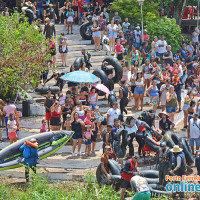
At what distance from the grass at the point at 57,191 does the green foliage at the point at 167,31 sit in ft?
47.8

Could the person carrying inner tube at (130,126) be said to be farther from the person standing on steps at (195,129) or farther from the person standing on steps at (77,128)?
the person standing on steps at (195,129)

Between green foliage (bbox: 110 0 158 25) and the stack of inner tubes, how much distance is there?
14909mm

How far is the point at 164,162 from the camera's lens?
662 inches

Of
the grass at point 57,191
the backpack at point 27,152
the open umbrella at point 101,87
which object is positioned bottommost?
the grass at point 57,191

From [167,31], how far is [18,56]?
34.9 feet

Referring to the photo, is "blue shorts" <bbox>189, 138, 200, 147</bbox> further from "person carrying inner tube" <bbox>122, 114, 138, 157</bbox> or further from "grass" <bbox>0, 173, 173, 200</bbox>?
"grass" <bbox>0, 173, 173, 200</bbox>

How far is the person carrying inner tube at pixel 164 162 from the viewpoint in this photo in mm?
16781

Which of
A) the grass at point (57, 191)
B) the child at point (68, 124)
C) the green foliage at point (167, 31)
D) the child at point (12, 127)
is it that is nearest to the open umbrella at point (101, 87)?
the child at point (68, 124)

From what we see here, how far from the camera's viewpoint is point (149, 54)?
2681cm

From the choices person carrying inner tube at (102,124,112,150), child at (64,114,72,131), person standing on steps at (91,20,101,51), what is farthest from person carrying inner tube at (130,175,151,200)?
person standing on steps at (91,20,101,51)

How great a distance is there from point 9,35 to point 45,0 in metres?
10.9

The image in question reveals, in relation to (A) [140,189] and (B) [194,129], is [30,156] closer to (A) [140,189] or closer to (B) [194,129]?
(A) [140,189]

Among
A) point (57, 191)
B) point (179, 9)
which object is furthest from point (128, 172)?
point (179, 9)

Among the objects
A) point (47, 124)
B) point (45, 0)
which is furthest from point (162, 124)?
point (45, 0)
